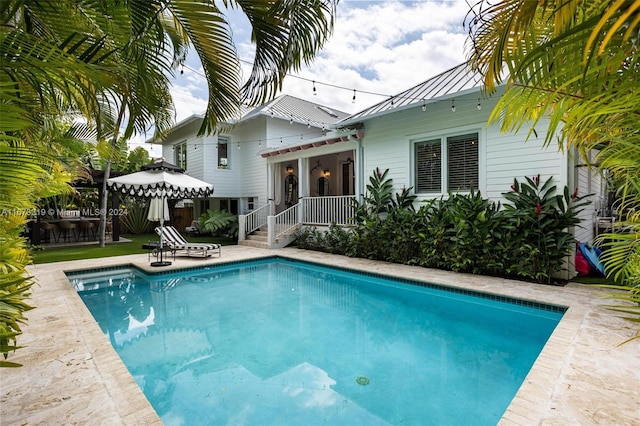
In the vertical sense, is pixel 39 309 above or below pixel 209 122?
below

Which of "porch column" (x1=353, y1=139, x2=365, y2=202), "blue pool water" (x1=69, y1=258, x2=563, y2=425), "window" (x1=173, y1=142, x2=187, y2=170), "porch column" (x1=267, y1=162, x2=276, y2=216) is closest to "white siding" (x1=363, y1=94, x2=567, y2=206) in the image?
"porch column" (x1=353, y1=139, x2=365, y2=202)

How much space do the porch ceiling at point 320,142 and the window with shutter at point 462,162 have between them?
2.95 metres

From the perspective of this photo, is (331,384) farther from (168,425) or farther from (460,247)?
(460,247)

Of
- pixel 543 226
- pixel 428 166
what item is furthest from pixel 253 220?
pixel 543 226

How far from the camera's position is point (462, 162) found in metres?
8.23

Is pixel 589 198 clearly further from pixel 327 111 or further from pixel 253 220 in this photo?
pixel 327 111

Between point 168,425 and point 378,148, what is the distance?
863 centimetres

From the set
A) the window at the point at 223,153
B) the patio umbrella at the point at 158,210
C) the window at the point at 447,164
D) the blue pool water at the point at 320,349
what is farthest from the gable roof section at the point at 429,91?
the window at the point at 223,153

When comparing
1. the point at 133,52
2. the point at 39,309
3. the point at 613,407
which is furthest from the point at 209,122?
the point at 613,407

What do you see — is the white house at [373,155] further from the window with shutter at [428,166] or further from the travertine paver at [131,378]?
the travertine paver at [131,378]

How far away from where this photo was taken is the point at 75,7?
8.75ft

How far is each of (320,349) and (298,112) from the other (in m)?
12.5

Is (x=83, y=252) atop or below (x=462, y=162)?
below

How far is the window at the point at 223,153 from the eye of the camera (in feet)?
49.0
